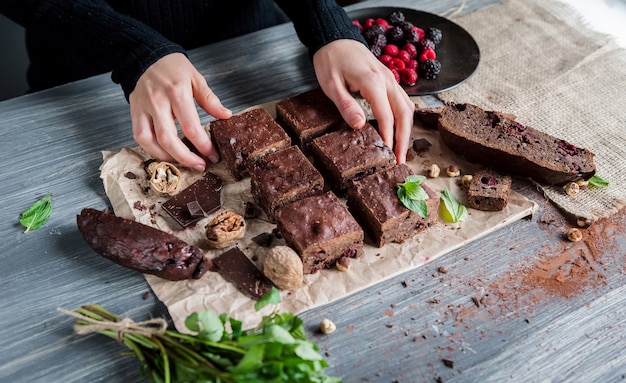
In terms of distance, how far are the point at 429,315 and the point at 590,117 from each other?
1427 mm

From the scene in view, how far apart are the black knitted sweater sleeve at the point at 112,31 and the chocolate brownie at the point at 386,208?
813 millimetres

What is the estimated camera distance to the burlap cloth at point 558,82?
2.48 meters

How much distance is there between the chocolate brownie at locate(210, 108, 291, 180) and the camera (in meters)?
2.36

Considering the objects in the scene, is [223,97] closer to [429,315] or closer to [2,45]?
[429,315]

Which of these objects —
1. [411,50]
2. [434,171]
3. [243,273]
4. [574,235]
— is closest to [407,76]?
[411,50]

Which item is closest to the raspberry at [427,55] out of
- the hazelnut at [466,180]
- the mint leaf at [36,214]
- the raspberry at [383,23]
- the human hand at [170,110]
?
the raspberry at [383,23]

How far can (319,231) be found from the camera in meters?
2.04

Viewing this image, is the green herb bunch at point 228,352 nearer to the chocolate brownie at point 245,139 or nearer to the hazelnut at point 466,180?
the chocolate brownie at point 245,139

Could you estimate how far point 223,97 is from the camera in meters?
2.83

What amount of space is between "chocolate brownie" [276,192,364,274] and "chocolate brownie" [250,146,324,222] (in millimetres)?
86

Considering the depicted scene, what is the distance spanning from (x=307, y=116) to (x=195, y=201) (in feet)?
2.08

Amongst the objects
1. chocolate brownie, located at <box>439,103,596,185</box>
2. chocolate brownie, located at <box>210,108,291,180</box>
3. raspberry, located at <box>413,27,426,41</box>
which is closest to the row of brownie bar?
chocolate brownie, located at <box>210,108,291,180</box>

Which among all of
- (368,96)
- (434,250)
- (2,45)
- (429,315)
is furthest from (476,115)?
(2,45)

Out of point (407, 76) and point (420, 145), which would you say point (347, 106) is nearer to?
point (420, 145)
